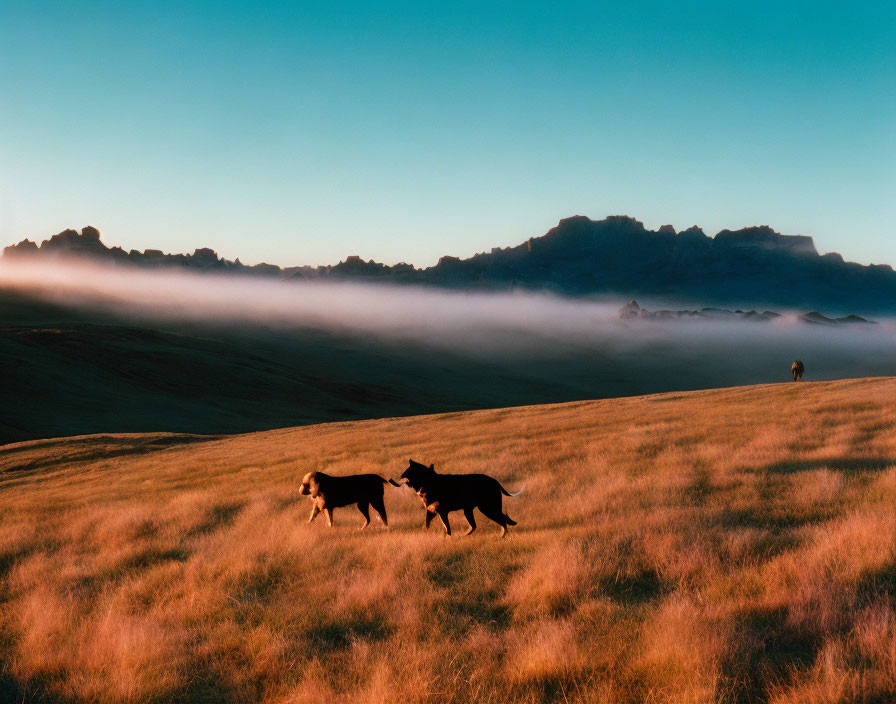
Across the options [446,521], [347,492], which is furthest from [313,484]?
[446,521]

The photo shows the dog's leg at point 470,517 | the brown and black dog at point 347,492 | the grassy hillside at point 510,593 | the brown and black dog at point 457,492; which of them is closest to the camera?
the grassy hillside at point 510,593

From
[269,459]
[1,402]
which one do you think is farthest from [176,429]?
[269,459]

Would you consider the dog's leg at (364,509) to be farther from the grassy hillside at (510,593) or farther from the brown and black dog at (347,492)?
the grassy hillside at (510,593)

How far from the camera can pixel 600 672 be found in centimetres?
489

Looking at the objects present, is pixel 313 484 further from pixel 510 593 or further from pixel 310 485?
pixel 510 593

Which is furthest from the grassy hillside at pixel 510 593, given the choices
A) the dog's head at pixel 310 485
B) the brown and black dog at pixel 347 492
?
the dog's head at pixel 310 485

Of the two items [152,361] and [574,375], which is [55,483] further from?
[574,375]

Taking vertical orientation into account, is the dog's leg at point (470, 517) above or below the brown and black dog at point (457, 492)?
below

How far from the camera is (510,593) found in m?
6.72

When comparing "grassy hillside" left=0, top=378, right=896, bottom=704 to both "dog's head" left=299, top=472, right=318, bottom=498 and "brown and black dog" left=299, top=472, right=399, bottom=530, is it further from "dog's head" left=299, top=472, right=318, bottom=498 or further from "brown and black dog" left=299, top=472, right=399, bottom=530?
"dog's head" left=299, top=472, right=318, bottom=498

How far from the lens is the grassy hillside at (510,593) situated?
16.0 ft

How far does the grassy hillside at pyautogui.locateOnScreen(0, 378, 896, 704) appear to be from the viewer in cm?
488

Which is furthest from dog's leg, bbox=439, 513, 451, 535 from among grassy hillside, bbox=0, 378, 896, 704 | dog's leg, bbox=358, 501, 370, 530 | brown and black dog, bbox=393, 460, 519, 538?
dog's leg, bbox=358, 501, 370, 530

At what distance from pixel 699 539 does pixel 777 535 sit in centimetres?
123
